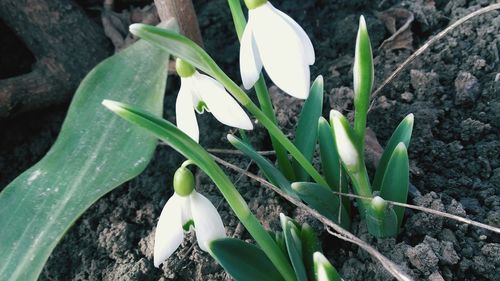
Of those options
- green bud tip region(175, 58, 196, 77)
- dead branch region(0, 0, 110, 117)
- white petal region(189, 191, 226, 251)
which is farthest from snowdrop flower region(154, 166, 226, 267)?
dead branch region(0, 0, 110, 117)

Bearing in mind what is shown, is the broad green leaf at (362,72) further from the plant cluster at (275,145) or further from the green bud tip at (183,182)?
the green bud tip at (183,182)

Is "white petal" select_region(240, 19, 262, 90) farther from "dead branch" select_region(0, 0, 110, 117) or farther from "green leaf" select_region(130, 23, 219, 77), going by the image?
"dead branch" select_region(0, 0, 110, 117)

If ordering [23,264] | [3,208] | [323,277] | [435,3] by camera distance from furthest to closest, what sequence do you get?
1. [435,3]
2. [3,208]
3. [23,264]
4. [323,277]

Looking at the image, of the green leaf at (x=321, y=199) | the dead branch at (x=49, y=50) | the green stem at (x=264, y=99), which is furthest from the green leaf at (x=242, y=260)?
the dead branch at (x=49, y=50)

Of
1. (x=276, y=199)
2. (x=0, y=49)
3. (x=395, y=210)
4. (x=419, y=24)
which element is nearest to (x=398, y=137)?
(x=395, y=210)

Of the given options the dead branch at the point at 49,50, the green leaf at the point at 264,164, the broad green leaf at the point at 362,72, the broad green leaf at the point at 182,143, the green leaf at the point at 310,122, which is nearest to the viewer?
the broad green leaf at the point at 182,143

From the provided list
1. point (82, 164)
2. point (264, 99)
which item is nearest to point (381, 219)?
point (264, 99)

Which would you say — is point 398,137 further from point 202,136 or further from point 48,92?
point 48,92

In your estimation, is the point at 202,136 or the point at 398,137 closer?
the point at 398,137
